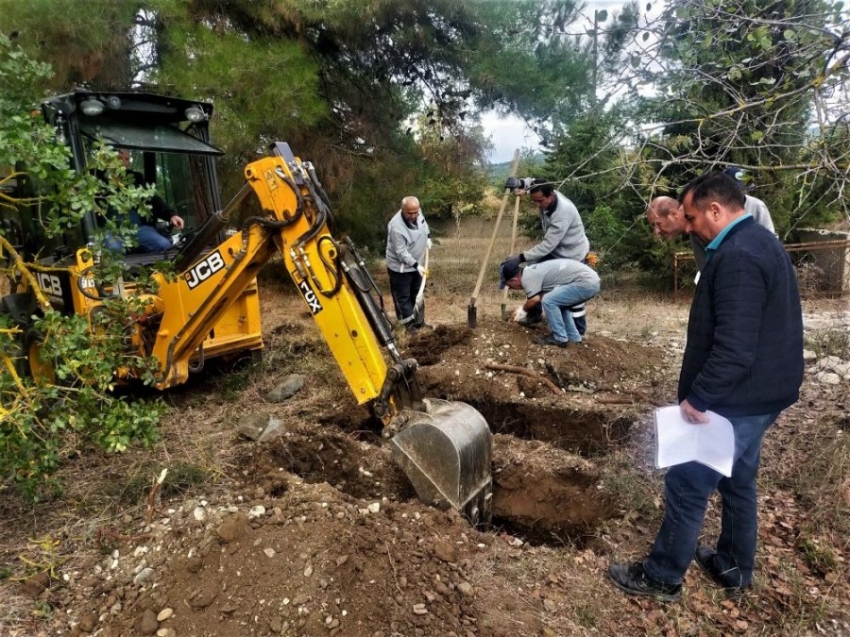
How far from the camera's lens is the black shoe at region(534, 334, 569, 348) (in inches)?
246

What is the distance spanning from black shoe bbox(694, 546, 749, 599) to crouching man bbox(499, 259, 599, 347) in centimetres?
317

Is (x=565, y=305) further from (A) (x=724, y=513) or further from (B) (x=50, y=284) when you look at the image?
(B) (x=50, y=284)

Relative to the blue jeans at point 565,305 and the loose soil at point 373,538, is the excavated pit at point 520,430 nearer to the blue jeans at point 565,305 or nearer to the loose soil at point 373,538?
the loose soil at point 373,538

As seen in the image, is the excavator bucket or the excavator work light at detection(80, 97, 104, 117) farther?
the excavator work light at detection(80, 97, 104, 117)

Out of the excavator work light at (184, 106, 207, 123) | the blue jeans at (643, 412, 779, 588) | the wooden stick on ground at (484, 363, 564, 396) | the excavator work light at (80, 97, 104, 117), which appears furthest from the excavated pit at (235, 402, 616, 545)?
the excavator work light at (184, 106, 207, 123)

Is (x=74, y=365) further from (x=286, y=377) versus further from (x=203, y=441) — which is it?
(x=286, y=377)

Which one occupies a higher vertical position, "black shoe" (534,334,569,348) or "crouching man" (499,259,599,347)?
"crouching man" (499,259,599,347)

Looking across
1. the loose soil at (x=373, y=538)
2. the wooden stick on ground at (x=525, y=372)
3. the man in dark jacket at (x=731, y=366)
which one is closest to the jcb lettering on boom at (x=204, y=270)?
the loose soil at (x=373, y=538)

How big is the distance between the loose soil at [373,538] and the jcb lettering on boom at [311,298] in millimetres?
1050

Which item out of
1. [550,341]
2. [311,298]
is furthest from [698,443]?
[550,341]

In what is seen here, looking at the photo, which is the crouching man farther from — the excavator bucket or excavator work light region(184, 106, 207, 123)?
excavator work light region(184, 106, 207, 123)

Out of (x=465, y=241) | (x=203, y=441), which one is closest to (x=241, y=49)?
(x=203, y=441)

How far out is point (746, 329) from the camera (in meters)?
2.50

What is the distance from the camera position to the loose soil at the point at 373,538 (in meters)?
2.75
